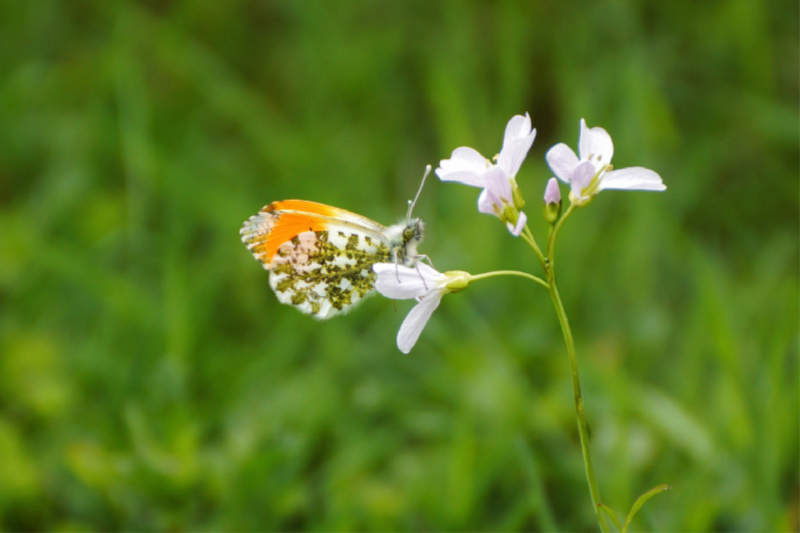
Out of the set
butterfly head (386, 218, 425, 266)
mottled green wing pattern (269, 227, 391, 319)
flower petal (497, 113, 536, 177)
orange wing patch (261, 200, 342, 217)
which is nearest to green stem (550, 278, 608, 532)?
flower petal (497, 113, 536, 177)

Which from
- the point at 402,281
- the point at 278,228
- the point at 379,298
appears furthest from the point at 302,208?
the point at 379,298

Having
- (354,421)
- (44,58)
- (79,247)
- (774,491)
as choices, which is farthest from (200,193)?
(774,491)

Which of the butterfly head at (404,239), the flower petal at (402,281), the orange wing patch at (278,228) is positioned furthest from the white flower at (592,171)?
the orange wing patch at (278,228)

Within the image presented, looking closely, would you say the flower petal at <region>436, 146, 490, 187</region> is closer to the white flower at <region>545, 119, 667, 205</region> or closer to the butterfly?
the white flower at <region>545, 119, 667, 205</region>

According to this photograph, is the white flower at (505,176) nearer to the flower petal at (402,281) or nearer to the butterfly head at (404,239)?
the flower petal at (402,281)

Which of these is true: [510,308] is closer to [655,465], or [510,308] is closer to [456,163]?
[655,465]

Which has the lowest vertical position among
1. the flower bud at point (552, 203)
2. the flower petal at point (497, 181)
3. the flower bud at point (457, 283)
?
the flower bud at point (457, 283)

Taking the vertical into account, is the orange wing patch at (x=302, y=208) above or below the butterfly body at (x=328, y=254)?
above

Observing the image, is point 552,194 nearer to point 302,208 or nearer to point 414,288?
point 414,288

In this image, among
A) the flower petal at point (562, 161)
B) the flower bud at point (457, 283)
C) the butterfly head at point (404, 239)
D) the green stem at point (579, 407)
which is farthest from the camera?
the butterfly head at point (404, 239)
